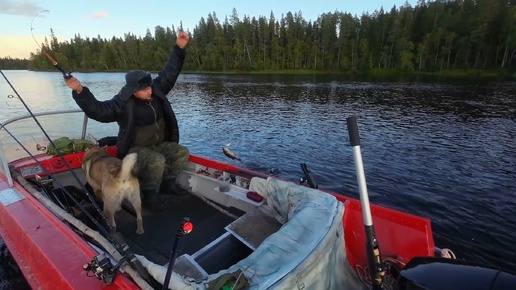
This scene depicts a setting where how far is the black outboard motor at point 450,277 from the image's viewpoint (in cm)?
179

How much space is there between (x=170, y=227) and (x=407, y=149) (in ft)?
40.0

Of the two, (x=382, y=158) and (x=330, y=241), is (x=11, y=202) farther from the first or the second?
(x=382, y=158)

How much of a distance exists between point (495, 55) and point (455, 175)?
69924 millimetres

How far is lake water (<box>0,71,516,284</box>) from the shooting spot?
25.2ft

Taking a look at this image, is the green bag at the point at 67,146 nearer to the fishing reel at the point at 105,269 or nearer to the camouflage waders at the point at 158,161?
the camouflage waders at the point at 158,161

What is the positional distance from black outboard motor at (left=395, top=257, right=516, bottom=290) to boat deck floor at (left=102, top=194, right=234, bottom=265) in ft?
9.78

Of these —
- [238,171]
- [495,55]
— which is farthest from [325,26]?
[238,171]

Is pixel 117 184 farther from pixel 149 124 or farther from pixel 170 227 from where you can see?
pixel 149 124

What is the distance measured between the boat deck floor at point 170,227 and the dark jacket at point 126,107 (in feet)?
3.95

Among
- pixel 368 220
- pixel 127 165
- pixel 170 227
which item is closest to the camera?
pixel 368 220

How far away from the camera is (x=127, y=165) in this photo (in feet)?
13.6

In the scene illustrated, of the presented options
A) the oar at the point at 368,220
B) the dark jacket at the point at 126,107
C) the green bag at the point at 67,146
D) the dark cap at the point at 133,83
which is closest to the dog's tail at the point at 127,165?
the dark jacket at the point at 126,107

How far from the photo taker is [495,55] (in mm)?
61281

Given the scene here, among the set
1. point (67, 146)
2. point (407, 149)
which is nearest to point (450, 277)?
point (67, 146)
